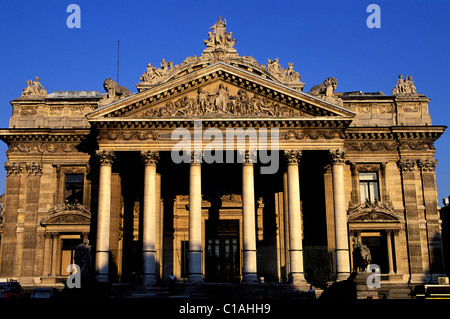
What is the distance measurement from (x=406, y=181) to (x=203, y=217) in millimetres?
15808

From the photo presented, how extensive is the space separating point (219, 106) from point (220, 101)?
385 millimetres

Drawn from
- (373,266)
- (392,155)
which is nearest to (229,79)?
(392,155)

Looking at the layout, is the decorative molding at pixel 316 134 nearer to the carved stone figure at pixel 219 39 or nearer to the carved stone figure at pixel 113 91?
the carved stone figure at pixel 219 39

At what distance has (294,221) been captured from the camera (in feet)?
122

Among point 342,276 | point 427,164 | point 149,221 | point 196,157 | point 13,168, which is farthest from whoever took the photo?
point 427,164

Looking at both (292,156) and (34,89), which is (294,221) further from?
(34,89)

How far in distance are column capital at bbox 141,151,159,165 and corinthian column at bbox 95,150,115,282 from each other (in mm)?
2112

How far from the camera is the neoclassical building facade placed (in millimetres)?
37969

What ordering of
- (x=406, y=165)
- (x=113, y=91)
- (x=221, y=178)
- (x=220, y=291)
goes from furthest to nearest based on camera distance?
(x=221, y=178), (x=406, y=165), (x=113, y=91), (x=220, y=291)

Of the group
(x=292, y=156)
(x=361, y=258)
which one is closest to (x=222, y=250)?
(x=292, y=156)

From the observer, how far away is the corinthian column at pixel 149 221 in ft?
120

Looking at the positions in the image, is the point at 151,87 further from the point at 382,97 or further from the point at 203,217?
the point at 382,97

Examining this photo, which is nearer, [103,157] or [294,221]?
[294,221]

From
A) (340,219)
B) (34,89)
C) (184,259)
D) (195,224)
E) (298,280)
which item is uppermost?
(34,89)
